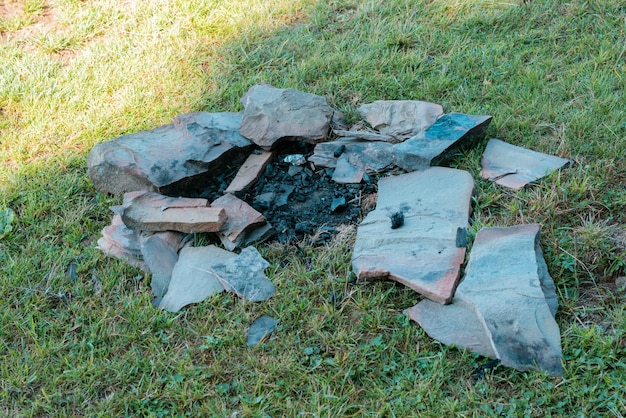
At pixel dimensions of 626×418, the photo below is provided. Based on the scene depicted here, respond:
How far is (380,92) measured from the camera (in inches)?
169

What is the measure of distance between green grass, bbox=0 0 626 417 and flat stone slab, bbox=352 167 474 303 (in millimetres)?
93

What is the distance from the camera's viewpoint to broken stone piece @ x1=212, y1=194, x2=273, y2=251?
3.28m

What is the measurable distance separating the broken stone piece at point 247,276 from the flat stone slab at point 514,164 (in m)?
1.30

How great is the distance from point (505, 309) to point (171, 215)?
1.72m

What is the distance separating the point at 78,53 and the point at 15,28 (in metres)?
0.69

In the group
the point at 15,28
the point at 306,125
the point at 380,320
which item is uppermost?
the point at 15,28

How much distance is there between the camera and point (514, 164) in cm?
349

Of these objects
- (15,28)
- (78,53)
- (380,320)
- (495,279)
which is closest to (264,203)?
(380,320)

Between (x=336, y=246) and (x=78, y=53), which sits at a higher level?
(x=78, y=53)

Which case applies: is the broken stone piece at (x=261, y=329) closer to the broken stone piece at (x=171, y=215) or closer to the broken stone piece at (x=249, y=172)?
the broken stone piece at (x=171, y=215)

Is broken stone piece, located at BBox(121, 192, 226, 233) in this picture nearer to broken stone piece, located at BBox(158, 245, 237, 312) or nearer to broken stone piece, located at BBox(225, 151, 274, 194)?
broken stone piece, located at BBox(158, 245, 237, 312)

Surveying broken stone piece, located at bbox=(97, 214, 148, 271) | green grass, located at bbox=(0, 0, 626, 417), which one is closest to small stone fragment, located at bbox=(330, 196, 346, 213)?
green grass, located at bbox=(0, 0, 626, 417)

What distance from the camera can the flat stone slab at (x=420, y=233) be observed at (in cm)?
291

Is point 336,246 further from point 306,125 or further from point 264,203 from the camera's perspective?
point 306,125
